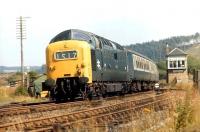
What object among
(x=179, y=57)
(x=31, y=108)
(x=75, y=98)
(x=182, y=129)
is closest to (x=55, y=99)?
(x=75, y=98)

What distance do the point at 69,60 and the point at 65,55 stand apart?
33 centimetres

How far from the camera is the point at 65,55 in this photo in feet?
77.5

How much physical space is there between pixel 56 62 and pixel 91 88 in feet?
6.90

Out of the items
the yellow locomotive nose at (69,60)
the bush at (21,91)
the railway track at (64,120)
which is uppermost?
the yellow locomotive nose at (69,60)

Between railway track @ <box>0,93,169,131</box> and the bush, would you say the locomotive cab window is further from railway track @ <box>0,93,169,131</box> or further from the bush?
the bush

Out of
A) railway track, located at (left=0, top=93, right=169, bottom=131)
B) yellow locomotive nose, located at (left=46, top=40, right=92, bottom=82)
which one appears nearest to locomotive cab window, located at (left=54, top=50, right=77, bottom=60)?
yellow locomotive nose, located at (left=46, top=40, right=92, bottom=82)

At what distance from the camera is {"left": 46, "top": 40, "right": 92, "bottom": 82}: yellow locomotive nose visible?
915 inches

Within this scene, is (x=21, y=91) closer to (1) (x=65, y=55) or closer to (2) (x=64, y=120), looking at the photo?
(1) (x=65, y=55)

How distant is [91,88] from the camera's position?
938 inches

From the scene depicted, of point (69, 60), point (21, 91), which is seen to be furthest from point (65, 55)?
point (21, 91)

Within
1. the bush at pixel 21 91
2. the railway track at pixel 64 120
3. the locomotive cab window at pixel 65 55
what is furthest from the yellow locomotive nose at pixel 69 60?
the bush at pixel 21 91

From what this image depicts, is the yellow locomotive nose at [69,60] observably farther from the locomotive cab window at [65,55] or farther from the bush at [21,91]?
the bush at [21,91]

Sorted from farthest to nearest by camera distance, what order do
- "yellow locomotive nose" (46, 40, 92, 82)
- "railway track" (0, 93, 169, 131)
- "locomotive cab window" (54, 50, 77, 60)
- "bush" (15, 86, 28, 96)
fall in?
"bush" (15, 86, 28, 96) → "locomotive cab window" (54, 50, 77, 60) → "yellow locomotive nose" (46, 40, 92, 82) → "railway track" (0, 93, 169, 131)

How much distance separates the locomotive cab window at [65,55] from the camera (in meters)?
23.6
